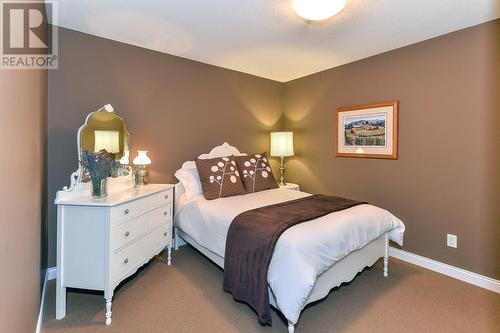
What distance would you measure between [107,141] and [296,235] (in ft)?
6.56

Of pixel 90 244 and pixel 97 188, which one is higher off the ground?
pixel 97 188

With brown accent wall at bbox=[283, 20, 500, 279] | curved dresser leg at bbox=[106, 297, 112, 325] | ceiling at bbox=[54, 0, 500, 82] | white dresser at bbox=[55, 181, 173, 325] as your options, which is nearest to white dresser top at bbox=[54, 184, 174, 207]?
white dresser at bbox=[55, 181, 173, 325]

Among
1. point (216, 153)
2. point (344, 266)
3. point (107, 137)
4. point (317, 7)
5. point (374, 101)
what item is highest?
point (317, 7)

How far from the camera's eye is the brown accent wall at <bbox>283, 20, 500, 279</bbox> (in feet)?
7.73

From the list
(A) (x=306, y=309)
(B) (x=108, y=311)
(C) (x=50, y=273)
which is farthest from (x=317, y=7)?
(C) (x=50, y=273)

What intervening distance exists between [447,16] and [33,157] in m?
3.31

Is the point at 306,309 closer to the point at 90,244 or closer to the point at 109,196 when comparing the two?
the point at 90,244

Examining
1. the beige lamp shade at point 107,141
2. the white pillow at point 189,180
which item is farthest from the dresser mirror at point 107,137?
the white pillow at point 189,180

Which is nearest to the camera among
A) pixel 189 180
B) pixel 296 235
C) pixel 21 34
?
pixel 21 34

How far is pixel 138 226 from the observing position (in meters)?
2.20

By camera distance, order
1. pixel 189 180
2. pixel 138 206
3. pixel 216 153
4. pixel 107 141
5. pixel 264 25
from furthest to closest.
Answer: pixel 216 153, pixel 189 180, pixel 107 141, pixel 264 25, pixel 138 206

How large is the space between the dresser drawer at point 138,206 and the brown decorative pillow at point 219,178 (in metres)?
0.41

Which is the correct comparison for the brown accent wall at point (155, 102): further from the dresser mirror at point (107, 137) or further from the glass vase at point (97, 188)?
the glass vase at point (97, 188)

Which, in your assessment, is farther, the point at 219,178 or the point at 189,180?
the point at 189,180
